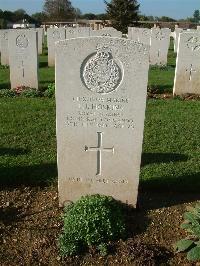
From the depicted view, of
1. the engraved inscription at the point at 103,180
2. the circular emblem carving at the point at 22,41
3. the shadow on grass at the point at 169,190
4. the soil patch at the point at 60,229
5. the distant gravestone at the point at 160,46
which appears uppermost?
the circular emblem carving at the point at 22,41

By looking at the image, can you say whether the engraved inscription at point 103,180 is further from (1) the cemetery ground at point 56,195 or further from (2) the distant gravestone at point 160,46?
(2) the distant gravestone at point 160,46

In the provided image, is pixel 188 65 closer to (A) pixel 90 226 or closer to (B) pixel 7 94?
(B) pixel 7 94

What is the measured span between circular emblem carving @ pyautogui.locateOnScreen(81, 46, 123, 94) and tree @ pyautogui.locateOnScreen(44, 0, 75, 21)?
5491cm

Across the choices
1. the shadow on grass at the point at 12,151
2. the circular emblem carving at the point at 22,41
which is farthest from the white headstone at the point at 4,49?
the shadow on grass at the point at 12,151

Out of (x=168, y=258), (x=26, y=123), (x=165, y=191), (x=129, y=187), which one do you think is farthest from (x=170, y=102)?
(x=168, y=258)

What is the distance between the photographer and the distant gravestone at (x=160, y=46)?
17781 mm

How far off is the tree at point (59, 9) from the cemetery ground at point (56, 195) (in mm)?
51391

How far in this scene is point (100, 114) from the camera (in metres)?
4.54

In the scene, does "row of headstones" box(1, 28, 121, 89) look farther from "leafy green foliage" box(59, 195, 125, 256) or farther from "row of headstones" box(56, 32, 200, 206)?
"leafy green foliage" box(59, 195, 125, 256)

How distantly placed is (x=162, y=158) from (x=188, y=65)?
5.51m

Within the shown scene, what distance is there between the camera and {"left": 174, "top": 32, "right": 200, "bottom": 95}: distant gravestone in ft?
35.9

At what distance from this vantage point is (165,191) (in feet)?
17.9

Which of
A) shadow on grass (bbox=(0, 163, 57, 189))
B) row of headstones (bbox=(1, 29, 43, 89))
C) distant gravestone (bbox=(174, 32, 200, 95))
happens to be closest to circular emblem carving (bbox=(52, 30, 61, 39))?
row of headstones (bbox=(1, 29, 43, 89))

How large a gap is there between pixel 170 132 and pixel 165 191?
2372 mm
